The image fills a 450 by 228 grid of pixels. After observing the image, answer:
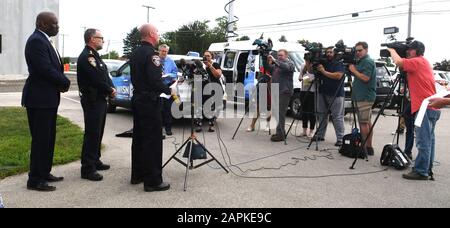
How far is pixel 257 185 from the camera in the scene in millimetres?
5281

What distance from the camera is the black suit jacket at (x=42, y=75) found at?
477 cm

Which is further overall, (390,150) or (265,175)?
(390,150)

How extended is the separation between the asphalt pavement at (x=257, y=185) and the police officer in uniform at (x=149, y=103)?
0.27 m

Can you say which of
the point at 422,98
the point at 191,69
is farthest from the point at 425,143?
the point at 191,69

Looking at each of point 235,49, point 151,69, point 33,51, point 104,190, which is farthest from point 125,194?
point 235,49

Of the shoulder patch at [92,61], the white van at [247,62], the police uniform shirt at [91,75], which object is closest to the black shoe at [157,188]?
the police uniform shirt at [91,75]

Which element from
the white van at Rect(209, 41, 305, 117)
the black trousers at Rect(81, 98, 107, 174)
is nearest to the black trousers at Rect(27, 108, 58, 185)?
the black trousers at Rect(81, 98, 107, 174)

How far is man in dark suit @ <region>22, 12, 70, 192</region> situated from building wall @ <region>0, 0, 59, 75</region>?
33.1 meters

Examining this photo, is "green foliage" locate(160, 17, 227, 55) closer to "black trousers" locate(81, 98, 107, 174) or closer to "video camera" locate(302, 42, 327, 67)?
"video camera" locate(302, 42, 327, 67)

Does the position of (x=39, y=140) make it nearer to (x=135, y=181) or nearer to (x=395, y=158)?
(x=135, y=181)

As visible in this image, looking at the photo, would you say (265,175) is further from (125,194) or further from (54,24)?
(54,24)
